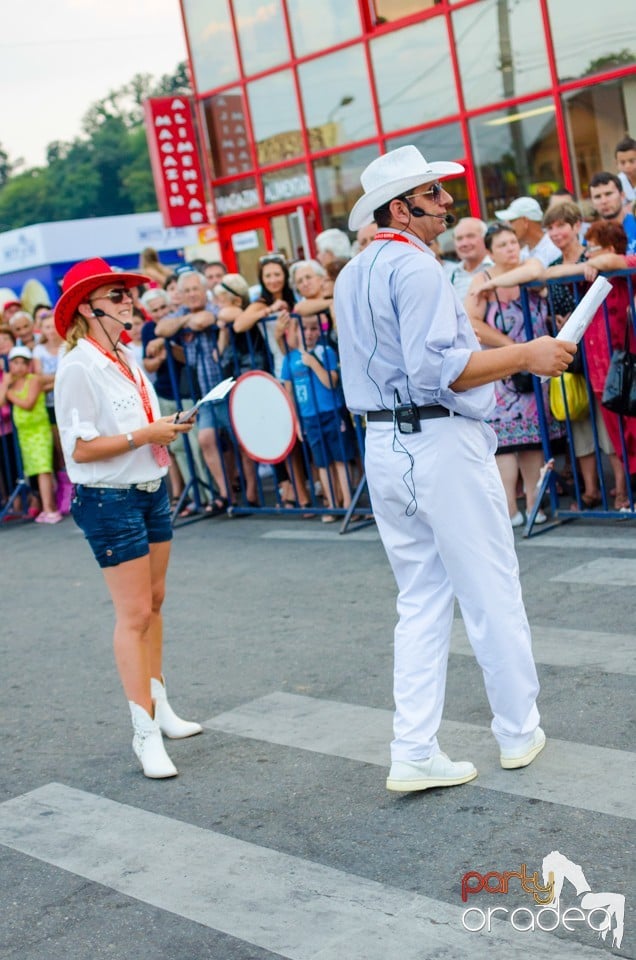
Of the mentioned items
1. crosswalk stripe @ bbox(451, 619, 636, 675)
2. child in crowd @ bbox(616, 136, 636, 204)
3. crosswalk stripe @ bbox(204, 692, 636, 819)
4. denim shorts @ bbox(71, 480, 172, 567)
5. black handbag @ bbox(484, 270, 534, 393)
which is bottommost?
crosswalk stripe @ bbox(204, 692, 636, 819)

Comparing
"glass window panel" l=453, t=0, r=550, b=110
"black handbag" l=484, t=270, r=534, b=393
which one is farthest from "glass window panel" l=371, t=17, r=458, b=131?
"black handbag" l=484, t=270, r=534, b=393

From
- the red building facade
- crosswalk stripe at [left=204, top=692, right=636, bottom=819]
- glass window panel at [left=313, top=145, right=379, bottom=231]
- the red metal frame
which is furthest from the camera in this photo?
glass window panel at [left=313, top=145, right=379, bottom=231]

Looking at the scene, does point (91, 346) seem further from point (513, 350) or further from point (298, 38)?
point (298, 38)

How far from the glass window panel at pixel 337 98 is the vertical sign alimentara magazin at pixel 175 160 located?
276 centimetres

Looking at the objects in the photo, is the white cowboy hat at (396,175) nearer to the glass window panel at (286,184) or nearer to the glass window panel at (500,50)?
the glass window panel at (500,50)

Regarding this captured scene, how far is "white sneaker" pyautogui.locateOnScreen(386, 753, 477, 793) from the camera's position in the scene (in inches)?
171

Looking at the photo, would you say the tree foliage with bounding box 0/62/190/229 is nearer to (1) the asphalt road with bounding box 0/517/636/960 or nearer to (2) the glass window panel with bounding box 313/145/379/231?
(2) the glass window panel with bounding box 313/145/379/231

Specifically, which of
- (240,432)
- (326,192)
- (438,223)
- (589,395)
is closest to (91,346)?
(438,223)

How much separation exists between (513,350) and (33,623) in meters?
4.87

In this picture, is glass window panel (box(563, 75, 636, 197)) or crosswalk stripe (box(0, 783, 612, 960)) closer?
crosswalk stripe (box(0, 783, 612, 960))

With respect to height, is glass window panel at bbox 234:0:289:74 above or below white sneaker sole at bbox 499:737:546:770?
above

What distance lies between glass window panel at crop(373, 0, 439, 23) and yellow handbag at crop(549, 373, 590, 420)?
352 inches

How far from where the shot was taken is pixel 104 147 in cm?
11275

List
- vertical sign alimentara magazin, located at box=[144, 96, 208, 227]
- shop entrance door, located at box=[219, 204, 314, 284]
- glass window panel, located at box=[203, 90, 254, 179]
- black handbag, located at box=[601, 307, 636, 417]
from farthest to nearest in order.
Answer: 1. vertical sign alimentara magazin, located at box=[144, 96, 208, 227]
2. glass window panel, located at box=[203, 90, 254, 179]
3. shop entrance door, located at box=[219, 204, 314, 284]
4. black handbag, located at box=[601, 307, 636, 417]
